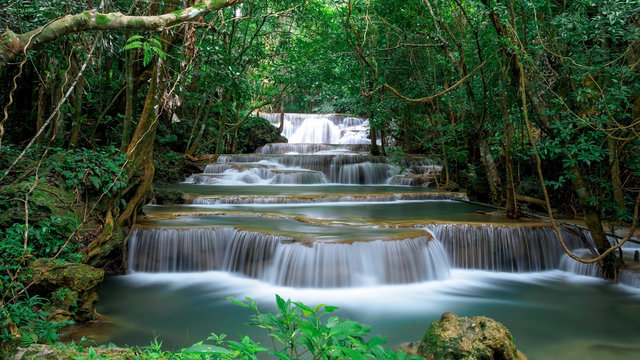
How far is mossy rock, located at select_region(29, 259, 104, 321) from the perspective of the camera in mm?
4012

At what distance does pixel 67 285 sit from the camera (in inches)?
164

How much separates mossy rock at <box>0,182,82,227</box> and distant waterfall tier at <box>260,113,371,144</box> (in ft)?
65.4

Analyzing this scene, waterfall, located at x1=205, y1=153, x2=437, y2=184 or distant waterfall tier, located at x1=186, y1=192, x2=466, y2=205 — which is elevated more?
waterfall, located at x1=205, y1=153, x2=437, y2=184

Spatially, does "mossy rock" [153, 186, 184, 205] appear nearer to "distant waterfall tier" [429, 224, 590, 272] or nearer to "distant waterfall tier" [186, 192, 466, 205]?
"distant waterfall tier" [186, 192, 466, 205]

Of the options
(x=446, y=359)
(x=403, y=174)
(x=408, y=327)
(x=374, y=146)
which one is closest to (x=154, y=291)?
(x=408, y=327)

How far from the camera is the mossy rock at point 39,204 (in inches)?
176

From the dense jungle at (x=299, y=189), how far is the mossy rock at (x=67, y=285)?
0.06 ft

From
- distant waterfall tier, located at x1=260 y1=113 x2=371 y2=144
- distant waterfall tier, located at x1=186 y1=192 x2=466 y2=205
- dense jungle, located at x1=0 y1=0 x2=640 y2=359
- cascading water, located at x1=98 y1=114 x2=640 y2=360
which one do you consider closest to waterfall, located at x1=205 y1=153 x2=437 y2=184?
dense jungle, located at x1=0 y1=0 x2=640 y2=359

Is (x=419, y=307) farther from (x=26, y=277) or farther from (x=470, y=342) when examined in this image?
(x=26, y=277)

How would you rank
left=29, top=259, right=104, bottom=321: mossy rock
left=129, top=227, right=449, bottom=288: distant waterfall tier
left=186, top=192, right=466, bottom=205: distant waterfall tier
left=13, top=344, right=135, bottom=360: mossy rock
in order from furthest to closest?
left=186, top=192, right=466, bottom=205: distant waterfall tier → left=129, top=227, right=449, bottom=288: distant waterfall tier → left=29, top=259, right=104, bottom=321: mossy rock → left=13, top=344, right=135, bottom=360: mossy rock

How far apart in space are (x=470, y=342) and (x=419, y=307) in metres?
1.93

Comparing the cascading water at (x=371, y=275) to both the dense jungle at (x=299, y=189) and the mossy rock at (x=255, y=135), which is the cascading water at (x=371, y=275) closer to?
the dense jungle at (x=299, y=189)

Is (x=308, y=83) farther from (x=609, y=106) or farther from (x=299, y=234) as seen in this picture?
(x=609, y=106)

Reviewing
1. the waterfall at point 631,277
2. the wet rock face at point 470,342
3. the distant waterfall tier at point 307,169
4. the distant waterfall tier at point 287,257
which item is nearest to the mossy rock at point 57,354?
the wet rock face at point 470,342
